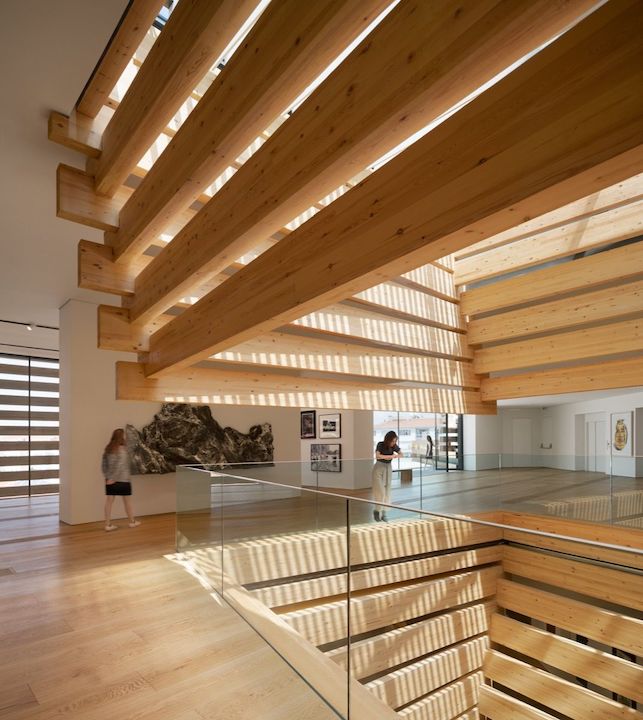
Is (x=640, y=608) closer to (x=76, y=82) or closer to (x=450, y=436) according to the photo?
(x=76, y=82)

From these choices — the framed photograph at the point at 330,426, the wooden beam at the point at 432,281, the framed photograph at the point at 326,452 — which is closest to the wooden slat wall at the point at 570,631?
the wooden beam at the point at 432,281

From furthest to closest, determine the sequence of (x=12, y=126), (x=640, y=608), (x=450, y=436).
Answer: (x=450, y=436) → (x=12, y=126) → (x=640, y=608)

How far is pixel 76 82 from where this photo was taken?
3.14 m

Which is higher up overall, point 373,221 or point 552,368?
point 373,221

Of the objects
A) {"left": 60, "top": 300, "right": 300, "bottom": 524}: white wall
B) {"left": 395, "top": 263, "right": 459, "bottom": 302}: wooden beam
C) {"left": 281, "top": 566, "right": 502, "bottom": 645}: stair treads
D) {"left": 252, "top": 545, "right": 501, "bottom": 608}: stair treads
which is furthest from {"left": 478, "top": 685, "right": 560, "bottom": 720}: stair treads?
{"left": 60, "top": 300, "right": 300, "bottom": 524}: white wall

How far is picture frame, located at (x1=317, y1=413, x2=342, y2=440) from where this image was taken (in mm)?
12430

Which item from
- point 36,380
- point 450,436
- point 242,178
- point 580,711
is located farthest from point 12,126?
point 450,436

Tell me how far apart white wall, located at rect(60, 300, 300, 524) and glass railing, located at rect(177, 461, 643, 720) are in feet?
14.4

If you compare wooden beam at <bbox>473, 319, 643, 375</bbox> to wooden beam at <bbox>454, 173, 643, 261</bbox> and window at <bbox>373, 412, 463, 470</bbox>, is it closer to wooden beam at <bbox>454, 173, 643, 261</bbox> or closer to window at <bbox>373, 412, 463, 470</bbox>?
wooden beam at <bbox>454, 173, 643, 261</bbox>

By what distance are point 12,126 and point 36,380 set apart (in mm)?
9429

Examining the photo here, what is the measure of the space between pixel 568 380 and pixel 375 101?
485 cm

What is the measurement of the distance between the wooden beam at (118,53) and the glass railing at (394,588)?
2616 millimetres

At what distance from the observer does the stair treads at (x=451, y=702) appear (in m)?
2.33

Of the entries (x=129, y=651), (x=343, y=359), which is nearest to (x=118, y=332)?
(x=343, y=359)
